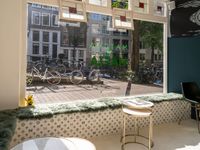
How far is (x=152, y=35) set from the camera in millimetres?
4871

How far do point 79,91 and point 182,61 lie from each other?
260 cm

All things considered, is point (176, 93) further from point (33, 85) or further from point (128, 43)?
point (33, 85)

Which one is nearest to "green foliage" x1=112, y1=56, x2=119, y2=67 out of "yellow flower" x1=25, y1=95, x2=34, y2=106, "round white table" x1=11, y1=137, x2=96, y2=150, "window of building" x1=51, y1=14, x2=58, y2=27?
"window of building" x1=51, y1=14, x2=58, y2=27

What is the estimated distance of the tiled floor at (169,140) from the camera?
10.9 ft

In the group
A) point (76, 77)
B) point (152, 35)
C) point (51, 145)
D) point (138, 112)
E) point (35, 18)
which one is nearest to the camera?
point (51, 145)

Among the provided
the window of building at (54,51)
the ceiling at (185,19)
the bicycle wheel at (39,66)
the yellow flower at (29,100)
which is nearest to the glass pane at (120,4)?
the ceiling at (185,19)

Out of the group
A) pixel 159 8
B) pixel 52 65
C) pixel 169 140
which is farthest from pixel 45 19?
pixel 169 140

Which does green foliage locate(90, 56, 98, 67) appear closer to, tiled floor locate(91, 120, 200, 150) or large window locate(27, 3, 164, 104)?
large window locate(27, 3, 164, 104)

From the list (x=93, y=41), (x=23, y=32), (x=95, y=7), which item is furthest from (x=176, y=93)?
(x=23, y=32)

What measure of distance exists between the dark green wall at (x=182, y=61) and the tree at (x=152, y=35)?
313mm

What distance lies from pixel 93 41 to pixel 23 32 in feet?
4.14

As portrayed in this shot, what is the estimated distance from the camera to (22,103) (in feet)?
11.3

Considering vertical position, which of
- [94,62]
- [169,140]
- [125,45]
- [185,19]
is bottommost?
[169,140]

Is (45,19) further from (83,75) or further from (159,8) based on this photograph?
(159,8)
